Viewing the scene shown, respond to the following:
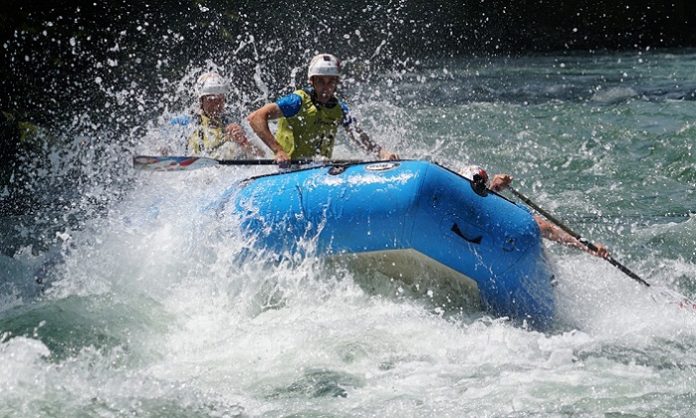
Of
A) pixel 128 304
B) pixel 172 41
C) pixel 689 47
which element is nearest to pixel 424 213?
pixel 128 304

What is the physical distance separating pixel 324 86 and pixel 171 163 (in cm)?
128

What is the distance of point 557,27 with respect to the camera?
1005 inches

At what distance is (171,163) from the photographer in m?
6.61

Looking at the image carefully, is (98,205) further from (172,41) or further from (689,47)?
(689,47)

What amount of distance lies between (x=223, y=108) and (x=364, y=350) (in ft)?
10.8

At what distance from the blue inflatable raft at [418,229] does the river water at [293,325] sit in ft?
0.49

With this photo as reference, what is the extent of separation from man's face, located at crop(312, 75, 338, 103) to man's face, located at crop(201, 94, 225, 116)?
106 centimetres

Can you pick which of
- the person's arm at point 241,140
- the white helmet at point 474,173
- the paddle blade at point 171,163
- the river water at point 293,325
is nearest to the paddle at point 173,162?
the paddle blade at point 171,163

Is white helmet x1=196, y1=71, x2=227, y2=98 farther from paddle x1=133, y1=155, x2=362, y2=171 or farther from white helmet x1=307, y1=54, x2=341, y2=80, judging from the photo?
white helmet x1=307, y1=54, x2=341, y2=80

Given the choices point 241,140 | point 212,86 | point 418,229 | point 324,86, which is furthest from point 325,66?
point 418,229

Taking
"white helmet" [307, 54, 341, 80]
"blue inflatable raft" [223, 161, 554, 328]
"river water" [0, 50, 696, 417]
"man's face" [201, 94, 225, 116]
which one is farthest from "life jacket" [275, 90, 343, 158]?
"blue inflatable raft" [223, 161, 554, 328]

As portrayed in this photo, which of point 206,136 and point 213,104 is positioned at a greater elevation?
point 213,104

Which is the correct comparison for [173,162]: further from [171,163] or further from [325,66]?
[325,66]

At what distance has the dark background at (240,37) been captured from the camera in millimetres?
11180
